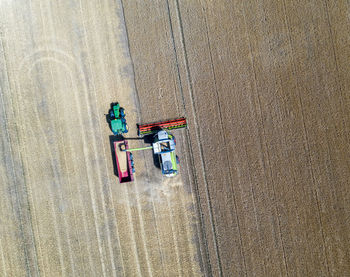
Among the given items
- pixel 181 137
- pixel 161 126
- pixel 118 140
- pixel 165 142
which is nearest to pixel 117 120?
pixel 118 140

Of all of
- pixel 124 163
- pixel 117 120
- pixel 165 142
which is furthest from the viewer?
pixel 124 163

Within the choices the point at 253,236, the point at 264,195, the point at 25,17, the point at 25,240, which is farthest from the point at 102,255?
the point at 25,17

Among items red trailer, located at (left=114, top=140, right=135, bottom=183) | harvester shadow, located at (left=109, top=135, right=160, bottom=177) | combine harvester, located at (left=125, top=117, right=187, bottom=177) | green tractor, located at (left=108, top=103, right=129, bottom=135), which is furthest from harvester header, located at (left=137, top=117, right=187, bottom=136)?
red trailer, located at (left=114, top=140, right=135, bottom=183)

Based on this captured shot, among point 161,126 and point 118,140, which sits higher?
point 161,126

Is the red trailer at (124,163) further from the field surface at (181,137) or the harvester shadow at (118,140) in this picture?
the field surface at (181,137)

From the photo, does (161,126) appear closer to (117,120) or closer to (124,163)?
(117,120)

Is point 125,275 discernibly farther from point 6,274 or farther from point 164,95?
point 164,95
